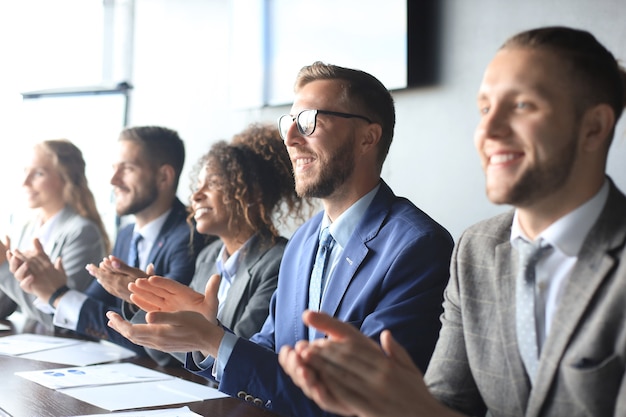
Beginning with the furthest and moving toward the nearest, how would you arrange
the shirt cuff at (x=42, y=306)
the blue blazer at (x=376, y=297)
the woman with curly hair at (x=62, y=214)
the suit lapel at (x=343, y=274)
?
the woman with curly hair at (x=62, y=214) → the shirt cuff at (x=42, y=306) → the suit lapel at (x=343, y=274) → the blue blazer at (x=376, y=297)

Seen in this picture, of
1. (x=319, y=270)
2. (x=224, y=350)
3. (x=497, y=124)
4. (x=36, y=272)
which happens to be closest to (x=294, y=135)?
(x=319, y=270)

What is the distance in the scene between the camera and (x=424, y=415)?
1.35 metres

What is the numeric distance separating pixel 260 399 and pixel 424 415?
2.67 ft

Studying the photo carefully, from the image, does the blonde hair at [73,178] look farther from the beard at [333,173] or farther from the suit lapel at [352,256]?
the suit lapel at [352,256]

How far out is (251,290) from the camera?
2.89m

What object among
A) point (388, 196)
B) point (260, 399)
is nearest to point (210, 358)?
point (260, 399)

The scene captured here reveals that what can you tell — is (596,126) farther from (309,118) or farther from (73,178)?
(73,178)

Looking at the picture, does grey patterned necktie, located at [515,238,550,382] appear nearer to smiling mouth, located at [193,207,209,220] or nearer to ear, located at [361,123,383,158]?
ear, located at [361,123,383,158]

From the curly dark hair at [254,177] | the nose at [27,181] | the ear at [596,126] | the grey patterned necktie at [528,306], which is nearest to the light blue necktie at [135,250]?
the curly dark hair at [254,177]

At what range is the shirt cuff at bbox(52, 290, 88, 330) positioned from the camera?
10.6 ft

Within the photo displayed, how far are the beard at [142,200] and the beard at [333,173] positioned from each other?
1624 millimetres

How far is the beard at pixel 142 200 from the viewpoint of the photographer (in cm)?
386

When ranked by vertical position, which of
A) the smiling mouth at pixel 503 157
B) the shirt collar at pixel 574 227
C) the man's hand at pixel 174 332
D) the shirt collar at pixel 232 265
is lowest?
the man's hand at pixel 174 332

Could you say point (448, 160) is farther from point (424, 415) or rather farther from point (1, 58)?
point (1, 58)
